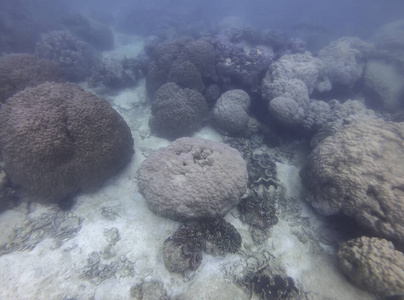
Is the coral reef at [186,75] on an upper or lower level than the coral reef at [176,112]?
upper

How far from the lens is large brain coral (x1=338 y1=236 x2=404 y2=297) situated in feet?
11.4

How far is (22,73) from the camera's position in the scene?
638 cm

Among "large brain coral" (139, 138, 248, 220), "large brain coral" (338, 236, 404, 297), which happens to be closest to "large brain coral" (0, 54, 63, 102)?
"large brain coral" (139, 138, 248, 220)

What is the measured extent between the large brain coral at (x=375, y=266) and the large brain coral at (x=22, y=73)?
32.9ft

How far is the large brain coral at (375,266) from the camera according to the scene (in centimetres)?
348

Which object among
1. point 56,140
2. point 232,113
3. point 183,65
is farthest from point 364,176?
point 56,140

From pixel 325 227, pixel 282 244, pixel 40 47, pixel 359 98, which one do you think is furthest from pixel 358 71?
pixel 40 47

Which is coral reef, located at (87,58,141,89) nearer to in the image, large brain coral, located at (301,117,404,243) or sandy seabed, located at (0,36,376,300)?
sandy seabed, located at (0,36,376,300)

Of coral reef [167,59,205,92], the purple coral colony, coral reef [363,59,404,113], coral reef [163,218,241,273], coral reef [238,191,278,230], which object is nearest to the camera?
the purple coral colony

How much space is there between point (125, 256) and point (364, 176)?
18.8ft

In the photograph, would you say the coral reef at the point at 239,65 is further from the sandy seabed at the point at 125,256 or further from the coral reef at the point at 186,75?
the sandy seabed at the point at 125,256

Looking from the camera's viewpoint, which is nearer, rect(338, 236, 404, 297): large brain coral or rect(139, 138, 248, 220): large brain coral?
rect(338, 236, 404, 297): large brain coral

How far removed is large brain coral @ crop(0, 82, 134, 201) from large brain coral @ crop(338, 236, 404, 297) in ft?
19.9

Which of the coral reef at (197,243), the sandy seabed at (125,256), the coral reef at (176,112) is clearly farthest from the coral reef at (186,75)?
the coral reef at (197,243)
